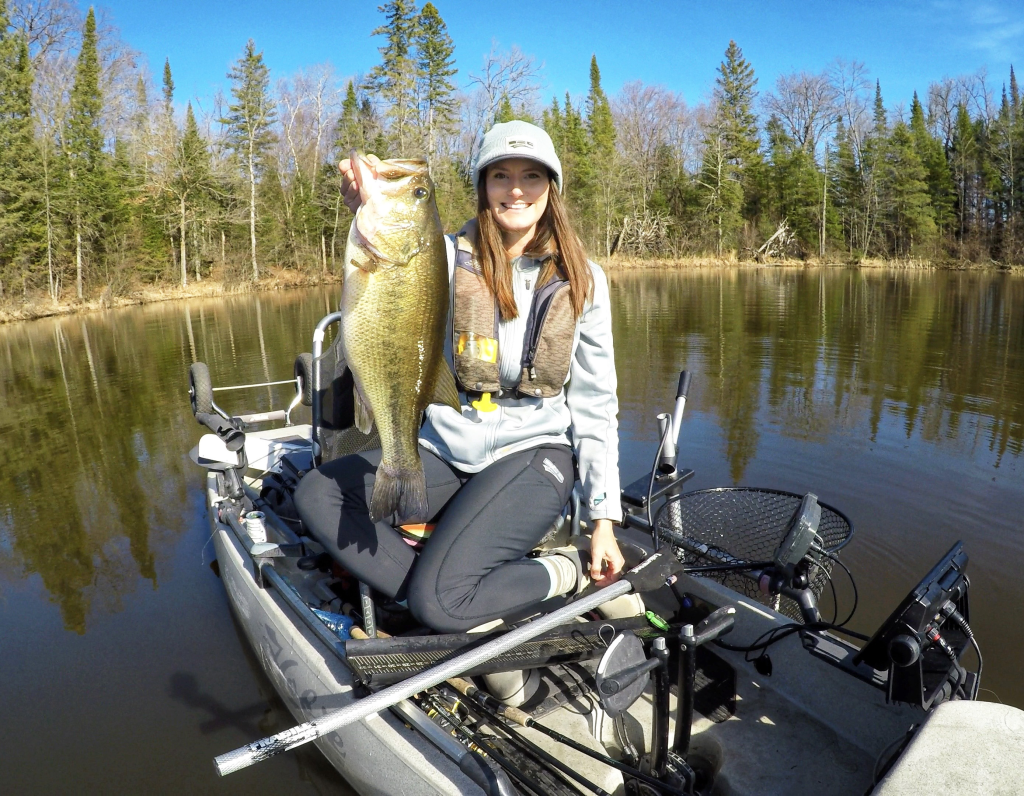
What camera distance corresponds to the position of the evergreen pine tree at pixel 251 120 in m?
36.0

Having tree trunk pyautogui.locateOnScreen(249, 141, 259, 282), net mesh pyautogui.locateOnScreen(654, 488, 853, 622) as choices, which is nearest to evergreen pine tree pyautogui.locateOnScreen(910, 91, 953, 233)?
tree trunk pyautogui.locateOnScreen(249, 141, 259, 282)

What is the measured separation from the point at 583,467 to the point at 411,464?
33.7 inches

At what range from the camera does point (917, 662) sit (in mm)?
2236

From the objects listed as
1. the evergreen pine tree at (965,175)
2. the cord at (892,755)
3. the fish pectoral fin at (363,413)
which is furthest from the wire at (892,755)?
the evergreen pine tree at (965,175)

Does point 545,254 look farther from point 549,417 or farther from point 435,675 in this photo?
point 435,675

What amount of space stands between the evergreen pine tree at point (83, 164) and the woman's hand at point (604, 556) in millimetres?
31819

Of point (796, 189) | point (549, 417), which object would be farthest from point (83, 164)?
point (796, 189)

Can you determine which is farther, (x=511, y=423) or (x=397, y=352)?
(x=511, y=423)

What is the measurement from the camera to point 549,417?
2949mm

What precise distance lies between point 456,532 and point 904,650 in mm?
1528

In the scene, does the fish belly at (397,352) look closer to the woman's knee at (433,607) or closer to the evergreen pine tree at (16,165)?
the woman's knee at (433,607)

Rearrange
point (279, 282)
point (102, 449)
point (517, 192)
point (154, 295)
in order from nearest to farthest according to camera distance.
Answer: point (517, 192)
point (102, 449)
point (154, 295)
point (279, 282)

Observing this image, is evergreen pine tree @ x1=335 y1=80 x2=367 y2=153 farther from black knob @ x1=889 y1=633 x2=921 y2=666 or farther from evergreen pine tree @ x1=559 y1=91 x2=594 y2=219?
black knob @ x1=889 y1=633 x2=921 y2=666

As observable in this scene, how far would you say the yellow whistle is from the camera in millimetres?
2885
